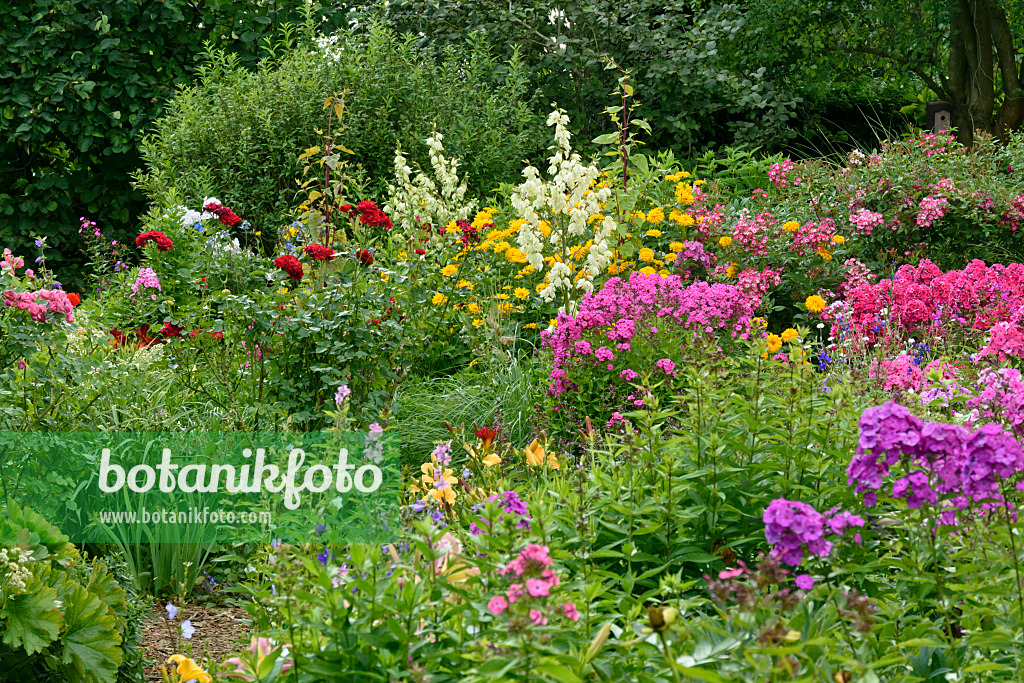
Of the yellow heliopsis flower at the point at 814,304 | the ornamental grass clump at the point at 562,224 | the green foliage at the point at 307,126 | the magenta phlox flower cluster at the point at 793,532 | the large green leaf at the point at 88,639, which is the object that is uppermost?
the green foliage at the point at 307,126

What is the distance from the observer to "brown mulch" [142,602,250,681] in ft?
9.89

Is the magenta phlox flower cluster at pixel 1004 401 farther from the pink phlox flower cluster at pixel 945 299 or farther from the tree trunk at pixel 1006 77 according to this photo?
the tree trunk at pixel 1006 77

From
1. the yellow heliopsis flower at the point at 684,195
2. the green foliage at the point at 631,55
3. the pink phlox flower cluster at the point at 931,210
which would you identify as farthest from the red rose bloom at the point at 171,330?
the green foliage at the point at 631,55

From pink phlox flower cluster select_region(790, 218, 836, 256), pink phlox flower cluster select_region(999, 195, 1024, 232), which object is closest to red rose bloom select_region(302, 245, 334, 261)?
pink phlox flower cluster select_region(790, 218, 836, 256)

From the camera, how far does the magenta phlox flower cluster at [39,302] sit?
12.0 feet

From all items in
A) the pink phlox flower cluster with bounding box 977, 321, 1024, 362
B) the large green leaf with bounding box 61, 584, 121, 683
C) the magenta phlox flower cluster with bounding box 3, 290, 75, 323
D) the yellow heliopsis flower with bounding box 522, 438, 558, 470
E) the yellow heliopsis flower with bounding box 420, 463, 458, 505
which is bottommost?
the large green leaf with bounding box 61, 584, 121, 683

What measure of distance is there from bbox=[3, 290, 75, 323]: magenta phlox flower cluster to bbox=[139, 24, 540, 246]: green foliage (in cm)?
367

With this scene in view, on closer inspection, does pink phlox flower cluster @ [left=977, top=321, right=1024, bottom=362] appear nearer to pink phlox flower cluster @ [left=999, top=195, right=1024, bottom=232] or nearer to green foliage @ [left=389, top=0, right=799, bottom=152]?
pink phlox flower cluster @ [left=999, top=195, right=1024, bottom=232]

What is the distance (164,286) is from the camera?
5.88m

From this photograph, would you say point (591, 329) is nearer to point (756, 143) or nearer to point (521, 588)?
point (521, 588)

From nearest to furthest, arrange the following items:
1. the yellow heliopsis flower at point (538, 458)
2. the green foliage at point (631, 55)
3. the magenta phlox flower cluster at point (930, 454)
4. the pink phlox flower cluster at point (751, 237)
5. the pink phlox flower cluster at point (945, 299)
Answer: the magenta phlox flower cluster at point (930, 454) → the yellow heliopsis flower at point (538, 458) → the pink phlox flower cluster at point (945, 299) → the pink phlox flower cluster at point (751, 237) → the green foliage at point (631, 55)

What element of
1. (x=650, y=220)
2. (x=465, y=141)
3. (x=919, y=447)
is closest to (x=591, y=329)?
(x=650, y=220)

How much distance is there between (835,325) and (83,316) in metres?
3.97

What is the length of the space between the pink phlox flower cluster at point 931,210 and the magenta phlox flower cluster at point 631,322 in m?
2.60
